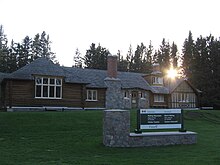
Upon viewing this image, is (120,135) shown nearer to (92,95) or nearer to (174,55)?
(92,95)

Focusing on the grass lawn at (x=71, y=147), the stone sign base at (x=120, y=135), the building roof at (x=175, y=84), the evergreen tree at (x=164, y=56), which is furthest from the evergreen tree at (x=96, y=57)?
the stone sign base at (x=120, y=135)

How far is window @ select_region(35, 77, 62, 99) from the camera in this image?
3056cm

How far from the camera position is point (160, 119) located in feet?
51.0

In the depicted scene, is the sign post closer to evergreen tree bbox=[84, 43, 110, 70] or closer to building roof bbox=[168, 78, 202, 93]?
building roof bbox=[168, 78, 202, 93]

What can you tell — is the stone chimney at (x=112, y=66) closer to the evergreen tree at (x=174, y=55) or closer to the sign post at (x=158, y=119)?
the sign post at (x=158, y=119)

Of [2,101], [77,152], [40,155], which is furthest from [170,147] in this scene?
[2,101]

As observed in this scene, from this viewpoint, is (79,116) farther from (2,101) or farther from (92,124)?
(2,101)

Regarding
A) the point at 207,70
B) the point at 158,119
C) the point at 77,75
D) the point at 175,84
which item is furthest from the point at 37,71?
the point at 207,70

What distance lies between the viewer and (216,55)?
52625 mm

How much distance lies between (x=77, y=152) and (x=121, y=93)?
88.6ft

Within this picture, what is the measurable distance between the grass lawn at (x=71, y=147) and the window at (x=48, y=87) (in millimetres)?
9224

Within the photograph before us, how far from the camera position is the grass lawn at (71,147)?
10.5m

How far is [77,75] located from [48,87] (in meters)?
6.05

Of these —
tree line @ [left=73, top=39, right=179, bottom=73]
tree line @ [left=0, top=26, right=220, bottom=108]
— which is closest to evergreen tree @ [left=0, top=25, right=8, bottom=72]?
tree line @ [left=0, top=26, right=220, bottom=108]
